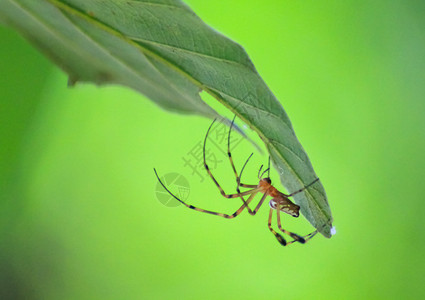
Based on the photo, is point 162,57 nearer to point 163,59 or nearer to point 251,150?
point 163,59

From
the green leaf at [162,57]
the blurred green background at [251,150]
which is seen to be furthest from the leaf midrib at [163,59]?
the blurred green background at [251,150]

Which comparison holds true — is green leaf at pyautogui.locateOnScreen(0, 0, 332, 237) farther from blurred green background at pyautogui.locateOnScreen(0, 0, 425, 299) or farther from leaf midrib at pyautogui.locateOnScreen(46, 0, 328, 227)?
blurred green background at pyautogui.locateOnScreen(0, 0, 425, 299)

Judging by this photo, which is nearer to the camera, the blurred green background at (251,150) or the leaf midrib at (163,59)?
the leaf midrib at (163,59)

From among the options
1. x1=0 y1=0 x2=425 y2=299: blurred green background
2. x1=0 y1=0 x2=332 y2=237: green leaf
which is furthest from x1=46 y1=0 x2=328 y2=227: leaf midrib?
x1=0 y1=0 x2=425 y2=299: blurred green background

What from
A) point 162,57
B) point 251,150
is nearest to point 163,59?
point 162,57

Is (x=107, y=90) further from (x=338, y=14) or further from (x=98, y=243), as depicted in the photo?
(x=338, y=14)

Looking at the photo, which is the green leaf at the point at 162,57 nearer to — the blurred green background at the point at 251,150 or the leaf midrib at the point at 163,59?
the leaf midrib at the point at 163,59

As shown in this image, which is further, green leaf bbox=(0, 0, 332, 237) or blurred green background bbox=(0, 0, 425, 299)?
blurred green background bbox=(0, 0, 425, 299)
